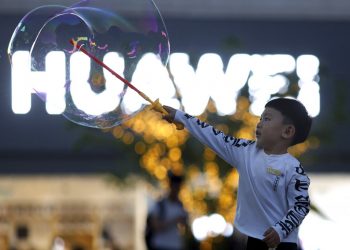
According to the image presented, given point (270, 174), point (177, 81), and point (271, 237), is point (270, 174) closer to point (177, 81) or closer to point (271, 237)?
point (271, 237)

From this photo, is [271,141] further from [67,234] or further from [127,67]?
[67,234]

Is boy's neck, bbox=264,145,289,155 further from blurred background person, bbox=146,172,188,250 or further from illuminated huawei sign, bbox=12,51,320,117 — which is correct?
blurred background person, bbox=146,172,188,250

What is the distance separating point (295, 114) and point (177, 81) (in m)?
8.77

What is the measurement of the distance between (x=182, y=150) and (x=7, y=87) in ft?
16.3

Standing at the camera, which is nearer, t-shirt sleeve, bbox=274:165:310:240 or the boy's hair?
t-shirt sleeve, bbox=274:165:310:240

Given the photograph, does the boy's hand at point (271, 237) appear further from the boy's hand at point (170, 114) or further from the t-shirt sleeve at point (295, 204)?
the boy's hand at point (170, 114)

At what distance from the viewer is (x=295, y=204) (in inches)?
199

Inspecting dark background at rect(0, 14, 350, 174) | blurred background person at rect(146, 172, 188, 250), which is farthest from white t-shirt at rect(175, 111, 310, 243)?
dark background at rect(0, 14, 350, 174)

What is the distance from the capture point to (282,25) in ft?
60.8

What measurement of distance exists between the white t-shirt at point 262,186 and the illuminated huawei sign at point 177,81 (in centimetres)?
54

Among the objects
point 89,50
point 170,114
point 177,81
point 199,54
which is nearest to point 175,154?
point 177,81

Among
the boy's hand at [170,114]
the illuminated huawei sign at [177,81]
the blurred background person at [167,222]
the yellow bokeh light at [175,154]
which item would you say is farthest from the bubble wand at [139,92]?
Result: the yellow bokeh light at [175,154]

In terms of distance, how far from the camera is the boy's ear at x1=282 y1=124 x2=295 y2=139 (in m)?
5.19

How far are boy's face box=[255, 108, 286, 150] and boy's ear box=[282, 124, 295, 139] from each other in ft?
0.04
